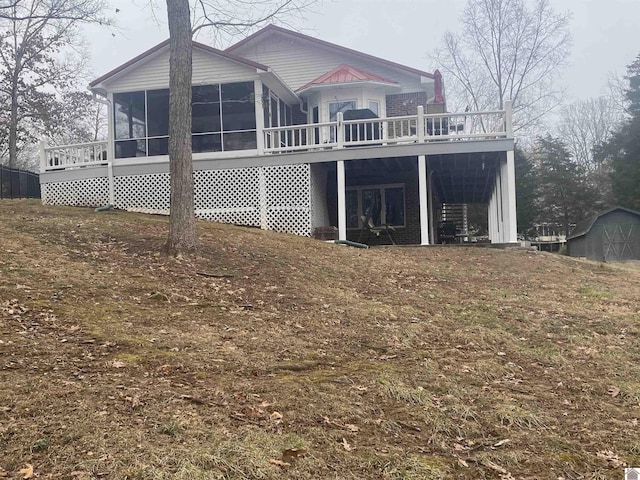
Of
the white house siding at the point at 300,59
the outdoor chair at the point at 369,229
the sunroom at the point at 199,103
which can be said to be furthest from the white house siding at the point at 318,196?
the white house siding at the point at 300,59

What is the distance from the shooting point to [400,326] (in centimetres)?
587

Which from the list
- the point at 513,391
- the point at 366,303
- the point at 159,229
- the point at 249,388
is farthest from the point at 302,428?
the point at 159,229

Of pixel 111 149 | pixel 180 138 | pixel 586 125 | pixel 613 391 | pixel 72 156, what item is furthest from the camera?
pixel 586 125

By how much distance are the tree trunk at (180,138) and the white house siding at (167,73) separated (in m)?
6.04

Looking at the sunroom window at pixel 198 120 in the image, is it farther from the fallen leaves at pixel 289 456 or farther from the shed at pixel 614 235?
the shed at pixel 614 235

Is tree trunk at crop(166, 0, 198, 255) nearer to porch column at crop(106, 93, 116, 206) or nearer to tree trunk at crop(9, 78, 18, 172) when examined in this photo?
porch column at crop(106, 93, 116, 206)

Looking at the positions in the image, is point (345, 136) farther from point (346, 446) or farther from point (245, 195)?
point (346, 446)

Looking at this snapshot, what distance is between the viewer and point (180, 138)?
27.2 feet

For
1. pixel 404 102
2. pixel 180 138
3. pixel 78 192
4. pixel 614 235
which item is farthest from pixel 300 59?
pixel 614 235

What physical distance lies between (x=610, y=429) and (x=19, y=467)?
354 centimetres

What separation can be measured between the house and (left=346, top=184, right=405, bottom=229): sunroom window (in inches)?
1.3

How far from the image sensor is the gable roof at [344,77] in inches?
645

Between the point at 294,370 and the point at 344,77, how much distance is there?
13703 millimetres

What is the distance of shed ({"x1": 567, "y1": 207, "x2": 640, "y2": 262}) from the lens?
24.4 metres
